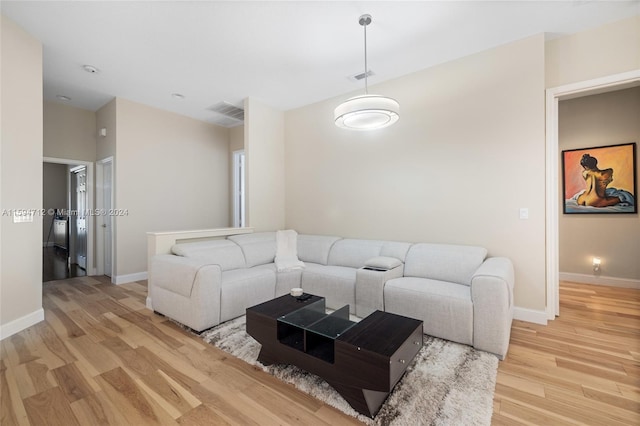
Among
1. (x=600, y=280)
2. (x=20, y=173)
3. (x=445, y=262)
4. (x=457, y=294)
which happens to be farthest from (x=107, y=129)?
(x=600, y=280)

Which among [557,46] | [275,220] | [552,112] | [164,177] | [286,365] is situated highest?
[557,46]

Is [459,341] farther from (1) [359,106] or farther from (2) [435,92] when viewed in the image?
(2) [435,92]

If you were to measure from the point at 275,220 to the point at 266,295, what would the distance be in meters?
1.88

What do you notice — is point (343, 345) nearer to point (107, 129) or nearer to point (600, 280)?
point (600, 280)

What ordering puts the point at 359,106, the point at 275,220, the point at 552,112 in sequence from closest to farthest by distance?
the point at 359,106, the point at 552,112, the point at 275,220

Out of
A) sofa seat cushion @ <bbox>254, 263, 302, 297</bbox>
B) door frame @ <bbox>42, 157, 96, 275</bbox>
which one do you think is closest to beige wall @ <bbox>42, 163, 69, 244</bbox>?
door frame @ <bbox>42, 157, 96, 275</bbox>

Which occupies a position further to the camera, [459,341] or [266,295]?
[266,295]

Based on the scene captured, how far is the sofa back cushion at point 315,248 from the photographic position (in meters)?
4.02

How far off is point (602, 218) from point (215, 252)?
18.4 feet

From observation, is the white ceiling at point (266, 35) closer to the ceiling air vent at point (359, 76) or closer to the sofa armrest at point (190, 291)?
the ceiling air vent at point (359, 76)

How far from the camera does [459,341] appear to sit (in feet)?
8.06

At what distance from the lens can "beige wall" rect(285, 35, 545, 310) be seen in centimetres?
294

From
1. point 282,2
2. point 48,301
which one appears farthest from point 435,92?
point 48,301

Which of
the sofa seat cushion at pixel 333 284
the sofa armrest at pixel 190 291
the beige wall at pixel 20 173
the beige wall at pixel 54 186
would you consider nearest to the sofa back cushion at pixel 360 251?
the sofa seat cushion at pixel 333 284
